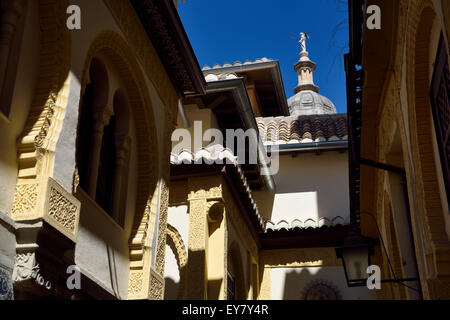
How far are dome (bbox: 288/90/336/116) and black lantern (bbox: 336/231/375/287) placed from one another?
20125 mm

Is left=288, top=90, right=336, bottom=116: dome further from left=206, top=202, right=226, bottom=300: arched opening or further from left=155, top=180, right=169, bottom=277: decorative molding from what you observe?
left=155, top=180, right=169, bottom=277: decorative molding

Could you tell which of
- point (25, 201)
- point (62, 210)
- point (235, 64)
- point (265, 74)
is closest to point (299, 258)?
point (265, 74)

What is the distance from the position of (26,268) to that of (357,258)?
3.55 meters

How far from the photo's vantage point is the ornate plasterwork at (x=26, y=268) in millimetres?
3838

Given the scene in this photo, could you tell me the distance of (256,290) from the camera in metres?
12.6

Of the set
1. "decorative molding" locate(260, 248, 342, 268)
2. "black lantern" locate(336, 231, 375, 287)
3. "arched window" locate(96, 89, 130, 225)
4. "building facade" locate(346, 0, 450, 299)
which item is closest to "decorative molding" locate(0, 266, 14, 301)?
"arched window" locate(96, 89, 130, 225)

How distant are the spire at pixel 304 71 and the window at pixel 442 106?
23.5 metres

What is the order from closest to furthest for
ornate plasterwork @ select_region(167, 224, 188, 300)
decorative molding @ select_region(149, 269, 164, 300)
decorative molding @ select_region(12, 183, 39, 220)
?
decorative molding @ select_region(12, 183, 39, 220) → decorative molding @ select_region(149, 269, 164, 300) → ornate plasterwork @ select_region(167, 224, 188, 300)

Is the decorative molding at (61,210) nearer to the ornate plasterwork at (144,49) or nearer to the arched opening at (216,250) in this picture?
the ornate plasterwork at (144,49)

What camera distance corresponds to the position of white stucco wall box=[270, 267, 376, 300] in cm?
1277

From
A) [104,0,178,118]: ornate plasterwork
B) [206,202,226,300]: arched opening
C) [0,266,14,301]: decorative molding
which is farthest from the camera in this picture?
[206,202,226,300]: arched opening

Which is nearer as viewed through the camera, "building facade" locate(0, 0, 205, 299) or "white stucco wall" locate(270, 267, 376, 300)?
"building facade" locate(0, 0, 205, 299)

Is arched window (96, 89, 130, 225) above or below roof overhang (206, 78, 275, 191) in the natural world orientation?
below

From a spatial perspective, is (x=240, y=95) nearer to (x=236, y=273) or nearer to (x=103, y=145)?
(x=236, y=273)
